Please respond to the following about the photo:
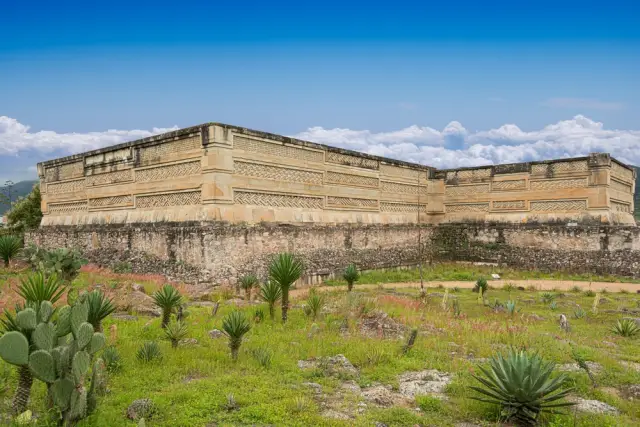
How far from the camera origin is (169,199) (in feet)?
47.3

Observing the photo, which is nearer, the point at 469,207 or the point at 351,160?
the point at 351,160

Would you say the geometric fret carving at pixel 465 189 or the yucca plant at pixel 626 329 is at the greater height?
the geometric fret carving at pixel 465 189

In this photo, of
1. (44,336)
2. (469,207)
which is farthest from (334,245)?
(44,336)

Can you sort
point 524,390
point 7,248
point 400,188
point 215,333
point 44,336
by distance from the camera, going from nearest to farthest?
1. point 44,336
2. point 524,390
3. point 215,333
4. point 7,248
5. point 400,188

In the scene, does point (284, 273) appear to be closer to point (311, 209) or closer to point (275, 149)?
point (275, 149)

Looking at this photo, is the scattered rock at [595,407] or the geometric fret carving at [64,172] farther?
the geometric fret carving at [64,172]

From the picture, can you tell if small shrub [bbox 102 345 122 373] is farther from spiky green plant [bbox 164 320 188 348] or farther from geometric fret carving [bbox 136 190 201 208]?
geometric fret carving [bbox 136 190 201 208]

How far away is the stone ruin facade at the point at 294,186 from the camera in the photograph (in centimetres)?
1370

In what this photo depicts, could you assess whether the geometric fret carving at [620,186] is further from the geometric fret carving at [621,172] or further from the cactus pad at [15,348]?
the cactus pad at [15,348]

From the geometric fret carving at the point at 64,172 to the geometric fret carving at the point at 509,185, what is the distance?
17055 mm

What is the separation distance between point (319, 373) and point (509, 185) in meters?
17.1

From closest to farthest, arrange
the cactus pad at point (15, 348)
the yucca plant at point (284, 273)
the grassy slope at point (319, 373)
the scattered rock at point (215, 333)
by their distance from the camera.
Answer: the cactus pad at point (15, 348) → the grassy slope at point (319, 373) → the scattered rock at point (215, 333) → the yucca plant at point (284, 273)

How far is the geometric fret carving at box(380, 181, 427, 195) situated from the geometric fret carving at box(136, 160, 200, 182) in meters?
8.70

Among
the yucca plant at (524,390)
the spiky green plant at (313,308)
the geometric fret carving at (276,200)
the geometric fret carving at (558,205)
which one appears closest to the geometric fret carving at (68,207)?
the geometric fret carving at (276,200)
